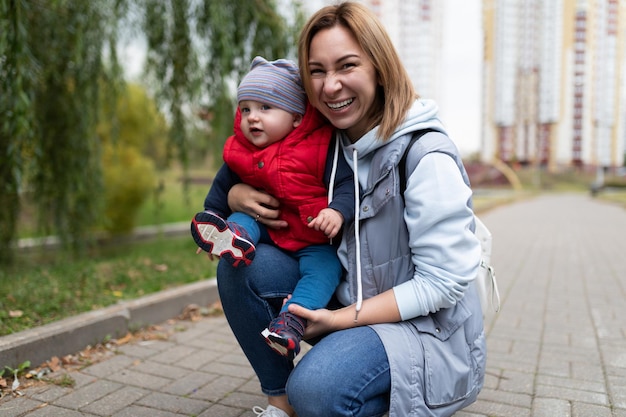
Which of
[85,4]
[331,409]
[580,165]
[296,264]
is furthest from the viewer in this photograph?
[580,165]

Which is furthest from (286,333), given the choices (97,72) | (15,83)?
(97,72)

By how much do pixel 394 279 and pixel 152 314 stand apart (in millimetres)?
2398

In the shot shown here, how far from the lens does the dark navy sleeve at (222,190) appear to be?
86.1 inches

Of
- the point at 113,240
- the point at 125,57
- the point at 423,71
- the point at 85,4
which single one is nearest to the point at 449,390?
the point at 85,4

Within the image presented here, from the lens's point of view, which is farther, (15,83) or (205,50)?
(205,50)

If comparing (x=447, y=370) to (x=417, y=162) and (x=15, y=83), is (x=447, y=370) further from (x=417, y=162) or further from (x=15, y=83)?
(x=15, y=83)

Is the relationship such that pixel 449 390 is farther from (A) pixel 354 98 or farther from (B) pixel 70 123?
(B) pixel 70 123

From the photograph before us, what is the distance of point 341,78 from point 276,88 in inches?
10.1

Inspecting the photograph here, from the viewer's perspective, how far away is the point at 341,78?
1.92m

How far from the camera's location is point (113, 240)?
12.5 metres

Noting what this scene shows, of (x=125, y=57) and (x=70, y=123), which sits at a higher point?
(x=125, y=57)

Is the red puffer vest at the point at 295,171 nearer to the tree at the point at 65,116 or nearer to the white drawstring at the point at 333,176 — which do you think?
the white drawstring at the point at 333,176

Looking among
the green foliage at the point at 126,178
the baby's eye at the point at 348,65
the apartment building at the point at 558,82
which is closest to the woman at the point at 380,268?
the baby's eye at the point at 348,65

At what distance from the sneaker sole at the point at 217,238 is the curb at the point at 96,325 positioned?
1.54m
